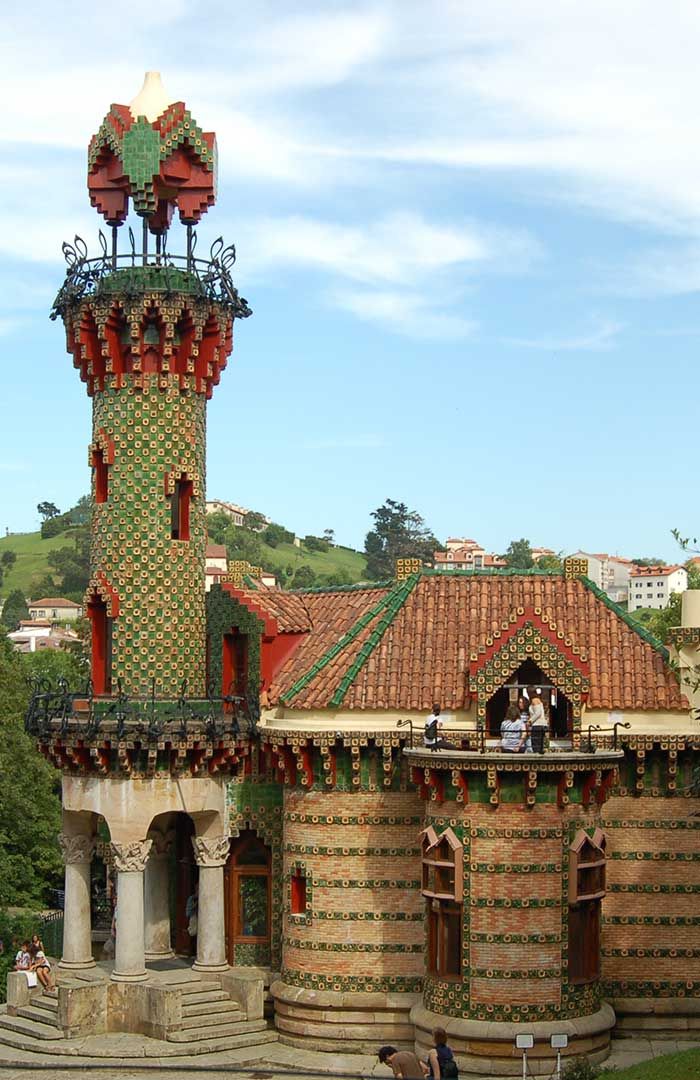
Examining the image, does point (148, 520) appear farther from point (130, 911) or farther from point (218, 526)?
point (218, 526)

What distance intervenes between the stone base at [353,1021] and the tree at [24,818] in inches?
844

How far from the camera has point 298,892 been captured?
3022 cm

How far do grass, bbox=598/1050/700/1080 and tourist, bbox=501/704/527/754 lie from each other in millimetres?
5193

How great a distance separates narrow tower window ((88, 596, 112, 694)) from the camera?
32.2 m

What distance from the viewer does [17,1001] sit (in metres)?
31.5

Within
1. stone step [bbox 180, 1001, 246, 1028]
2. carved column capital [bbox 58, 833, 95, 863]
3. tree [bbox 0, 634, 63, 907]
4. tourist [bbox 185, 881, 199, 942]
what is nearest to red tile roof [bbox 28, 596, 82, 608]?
tree [bbox 0, 634, 63, 907]

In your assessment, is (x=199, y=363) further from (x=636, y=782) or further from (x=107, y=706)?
(x=636, y=782)

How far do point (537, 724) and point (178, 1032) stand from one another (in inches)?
331

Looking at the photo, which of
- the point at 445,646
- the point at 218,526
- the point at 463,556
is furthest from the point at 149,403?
the point at 218,526

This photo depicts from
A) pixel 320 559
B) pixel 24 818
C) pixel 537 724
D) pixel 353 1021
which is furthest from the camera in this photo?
pixel 320 559

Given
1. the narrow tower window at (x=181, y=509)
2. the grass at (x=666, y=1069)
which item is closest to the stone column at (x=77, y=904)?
the narrow tower window at (x=181, y=509)

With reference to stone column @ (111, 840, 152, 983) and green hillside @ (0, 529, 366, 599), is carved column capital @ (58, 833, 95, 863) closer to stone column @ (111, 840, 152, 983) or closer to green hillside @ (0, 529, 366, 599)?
stone column @ (111, 840, 152, 983)

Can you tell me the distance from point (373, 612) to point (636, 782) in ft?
19.1

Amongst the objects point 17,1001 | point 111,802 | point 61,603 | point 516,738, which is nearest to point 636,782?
point 516,738
